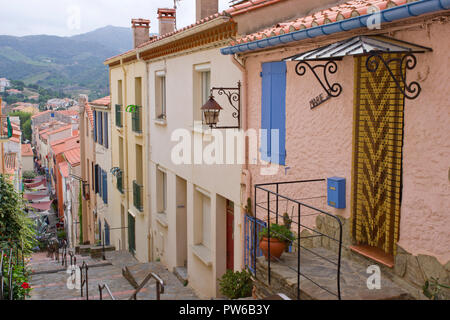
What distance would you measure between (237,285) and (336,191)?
285 cm

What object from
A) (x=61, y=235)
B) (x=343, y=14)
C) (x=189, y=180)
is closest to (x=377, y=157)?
(x=343, y=14)

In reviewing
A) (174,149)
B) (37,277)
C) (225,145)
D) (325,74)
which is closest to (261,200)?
(225,145)

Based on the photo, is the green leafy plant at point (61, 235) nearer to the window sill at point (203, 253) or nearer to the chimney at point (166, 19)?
the chimney at point (166, 19)

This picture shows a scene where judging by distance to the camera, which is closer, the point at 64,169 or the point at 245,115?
the point at 245,115

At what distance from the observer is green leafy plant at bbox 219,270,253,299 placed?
26.3ft

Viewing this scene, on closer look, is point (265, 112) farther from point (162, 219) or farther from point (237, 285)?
point (162, 219)

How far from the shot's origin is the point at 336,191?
20.0 ft

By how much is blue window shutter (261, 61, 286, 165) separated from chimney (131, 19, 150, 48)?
12420 millimetres

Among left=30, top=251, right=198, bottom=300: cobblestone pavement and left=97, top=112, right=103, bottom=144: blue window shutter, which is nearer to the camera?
left=30, top=251, right=198, bottom=300: cobblestone pavement

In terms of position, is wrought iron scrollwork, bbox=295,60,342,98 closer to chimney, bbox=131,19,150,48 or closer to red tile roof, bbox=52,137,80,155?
chimney, bbox=131,19,150,48

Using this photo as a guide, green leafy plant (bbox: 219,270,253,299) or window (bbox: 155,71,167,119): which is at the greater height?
window (bbox: 155,71,167,119)

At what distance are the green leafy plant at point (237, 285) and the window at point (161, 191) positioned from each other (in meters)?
6.96

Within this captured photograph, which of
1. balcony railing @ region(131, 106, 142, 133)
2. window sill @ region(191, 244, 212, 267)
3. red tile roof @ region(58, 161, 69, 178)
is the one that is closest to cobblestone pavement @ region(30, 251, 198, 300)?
window sill @ region(191, 244, 212, 267)

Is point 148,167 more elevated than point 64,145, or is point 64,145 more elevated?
point 148,167
